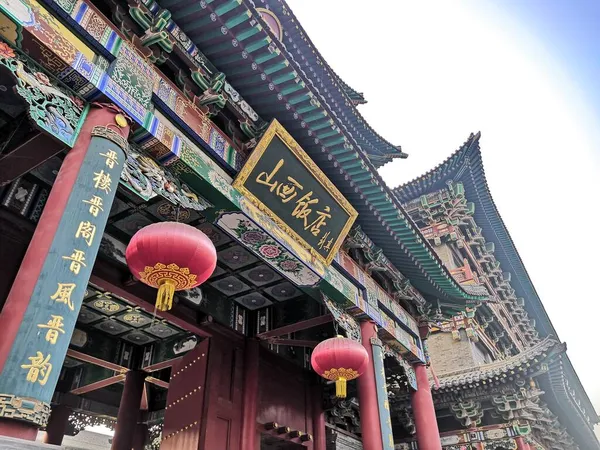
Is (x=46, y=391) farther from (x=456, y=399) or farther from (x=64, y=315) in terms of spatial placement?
(x=456, y=399)

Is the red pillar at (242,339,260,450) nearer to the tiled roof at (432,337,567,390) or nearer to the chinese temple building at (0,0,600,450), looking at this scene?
the chinese temple building at (0,0,600,450)

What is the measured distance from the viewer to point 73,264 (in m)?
3.04

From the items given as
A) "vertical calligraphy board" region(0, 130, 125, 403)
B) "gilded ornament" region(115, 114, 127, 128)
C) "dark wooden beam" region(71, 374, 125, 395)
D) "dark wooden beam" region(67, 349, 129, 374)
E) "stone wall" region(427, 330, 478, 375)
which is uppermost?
"stone wall" region(427, 330, 478, 375)

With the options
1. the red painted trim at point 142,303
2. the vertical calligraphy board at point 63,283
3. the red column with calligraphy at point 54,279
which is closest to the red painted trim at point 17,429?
the red column with calligraphy at point 54,279

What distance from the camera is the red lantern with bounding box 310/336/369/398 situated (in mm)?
5848

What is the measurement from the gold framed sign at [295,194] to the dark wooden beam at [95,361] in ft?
14.2

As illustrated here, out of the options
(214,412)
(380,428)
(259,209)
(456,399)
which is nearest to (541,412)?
(456,399)

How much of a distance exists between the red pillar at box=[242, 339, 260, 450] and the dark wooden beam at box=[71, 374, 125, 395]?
2488 millimetres

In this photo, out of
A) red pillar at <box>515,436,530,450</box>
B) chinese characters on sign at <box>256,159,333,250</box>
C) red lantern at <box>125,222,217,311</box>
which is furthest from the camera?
red pillar at <box>515,436,530,450</box>

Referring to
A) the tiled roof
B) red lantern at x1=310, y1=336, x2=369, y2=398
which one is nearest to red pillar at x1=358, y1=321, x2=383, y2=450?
red lantern at x1=310, y1=336, x2=369, y2=398

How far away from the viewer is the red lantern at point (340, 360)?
19.2ft

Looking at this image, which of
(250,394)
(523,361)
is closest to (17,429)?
(250,394)

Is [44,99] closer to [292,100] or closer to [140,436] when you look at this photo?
[292,100]

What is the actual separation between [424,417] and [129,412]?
515 cm
